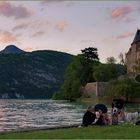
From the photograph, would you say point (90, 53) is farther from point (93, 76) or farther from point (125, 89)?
point (125, 89)

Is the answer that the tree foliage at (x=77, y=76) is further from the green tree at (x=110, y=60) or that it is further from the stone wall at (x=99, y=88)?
the stone wall at (x=99, y=88)

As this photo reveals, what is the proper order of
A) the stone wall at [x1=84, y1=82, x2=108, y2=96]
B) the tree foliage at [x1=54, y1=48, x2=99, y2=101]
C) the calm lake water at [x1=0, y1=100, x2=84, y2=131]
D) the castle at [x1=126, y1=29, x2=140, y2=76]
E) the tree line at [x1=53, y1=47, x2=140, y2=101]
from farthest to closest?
the castle at [x1=126, y1=29, x2=140, y2=76], the tree foliage at [x1=54, y1=48, x2=99, y2=101], the stone wall at [x1=84, y1=82, x2=108, y2=96], the tree line at [x1=53, y1=47, x2=140, y2=101], the calm lake water at [x1=0, y1=100, x2=84, y2=131]

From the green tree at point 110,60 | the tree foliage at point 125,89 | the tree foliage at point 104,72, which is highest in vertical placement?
the green tree at point 110,60

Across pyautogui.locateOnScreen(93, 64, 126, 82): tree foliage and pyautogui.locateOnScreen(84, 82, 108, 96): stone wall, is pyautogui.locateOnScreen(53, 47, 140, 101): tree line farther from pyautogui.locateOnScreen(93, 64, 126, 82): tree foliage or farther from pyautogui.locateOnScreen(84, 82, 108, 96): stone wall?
pyautogui.locateOnScreen(84, 82, 108, 96): stone wall

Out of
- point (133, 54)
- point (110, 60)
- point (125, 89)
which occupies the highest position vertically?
point (133, 54)

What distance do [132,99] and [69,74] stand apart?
82.6 feet

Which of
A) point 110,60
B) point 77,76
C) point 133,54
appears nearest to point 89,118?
point 77,76

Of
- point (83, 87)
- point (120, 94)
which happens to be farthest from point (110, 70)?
point (120, 94)

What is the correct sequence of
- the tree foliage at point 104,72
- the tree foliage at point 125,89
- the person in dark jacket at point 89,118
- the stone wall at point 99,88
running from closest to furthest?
the person in dark jacket at point 89,118, the tree foliage at point 125,89, the stone wall at point 99,88, the tree foliage at point 104,72

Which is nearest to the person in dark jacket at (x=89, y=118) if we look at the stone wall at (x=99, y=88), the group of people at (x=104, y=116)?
the group of people at (x=104, y=116)

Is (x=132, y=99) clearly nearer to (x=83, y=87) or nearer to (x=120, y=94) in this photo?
(x=120, y=94)

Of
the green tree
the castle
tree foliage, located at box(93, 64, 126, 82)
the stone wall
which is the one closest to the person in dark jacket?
the stone wall

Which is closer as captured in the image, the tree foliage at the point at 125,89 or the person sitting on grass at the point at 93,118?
the person sitting on grass at the point at 93,118

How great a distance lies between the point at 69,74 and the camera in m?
114
